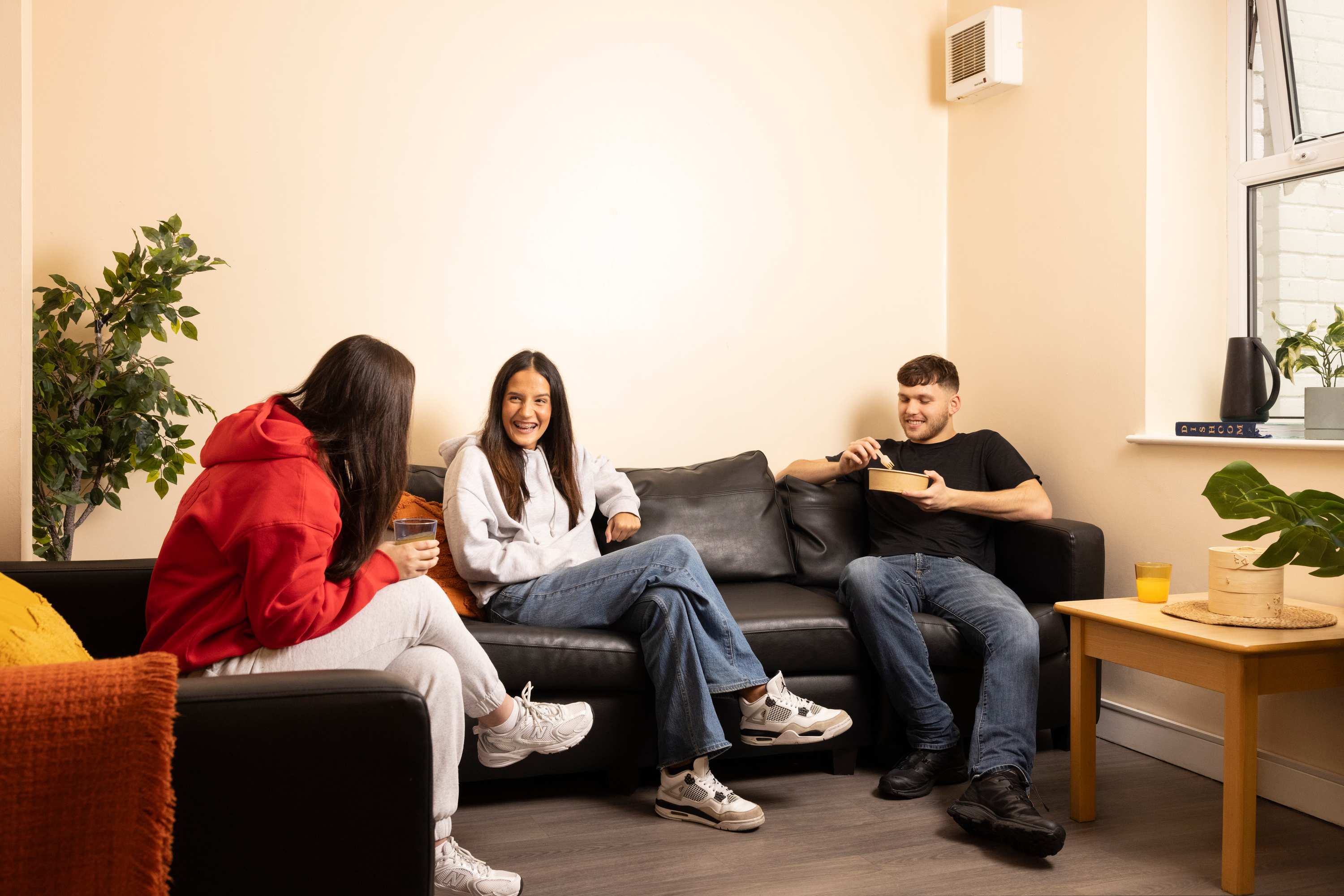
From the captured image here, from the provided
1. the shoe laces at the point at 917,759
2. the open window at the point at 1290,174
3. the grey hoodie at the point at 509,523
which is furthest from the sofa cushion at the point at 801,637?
the open window at the point at 1290,174

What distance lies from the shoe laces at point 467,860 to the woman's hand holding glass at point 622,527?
3.36 feet

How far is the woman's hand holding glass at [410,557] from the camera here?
1.74 m

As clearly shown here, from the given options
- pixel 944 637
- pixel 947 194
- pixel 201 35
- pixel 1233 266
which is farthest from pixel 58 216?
pixel 1233 266

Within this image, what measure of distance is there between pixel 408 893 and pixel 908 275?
3.01m

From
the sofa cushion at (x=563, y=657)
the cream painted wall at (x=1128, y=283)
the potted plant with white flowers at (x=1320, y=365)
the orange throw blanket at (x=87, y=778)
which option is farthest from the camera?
the cream painted wall at (x=1128, y=283)

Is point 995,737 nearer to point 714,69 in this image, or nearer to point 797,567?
point 797,567

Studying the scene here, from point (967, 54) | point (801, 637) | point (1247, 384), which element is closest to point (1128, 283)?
point (1247, 384)

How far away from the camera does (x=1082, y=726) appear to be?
225 centimetres

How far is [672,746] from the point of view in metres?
2.24

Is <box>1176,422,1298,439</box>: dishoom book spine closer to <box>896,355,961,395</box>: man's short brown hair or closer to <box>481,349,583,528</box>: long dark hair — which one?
<box>896,355,961,395</box>: man's short brown hair

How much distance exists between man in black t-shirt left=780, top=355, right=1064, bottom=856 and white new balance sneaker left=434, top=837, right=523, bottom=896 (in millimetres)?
982

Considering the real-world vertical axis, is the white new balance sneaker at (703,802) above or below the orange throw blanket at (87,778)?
below

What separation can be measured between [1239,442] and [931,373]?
850mm

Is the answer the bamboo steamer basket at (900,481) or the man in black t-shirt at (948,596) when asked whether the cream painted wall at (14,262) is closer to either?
the man in black t-shirt at (948,596)
